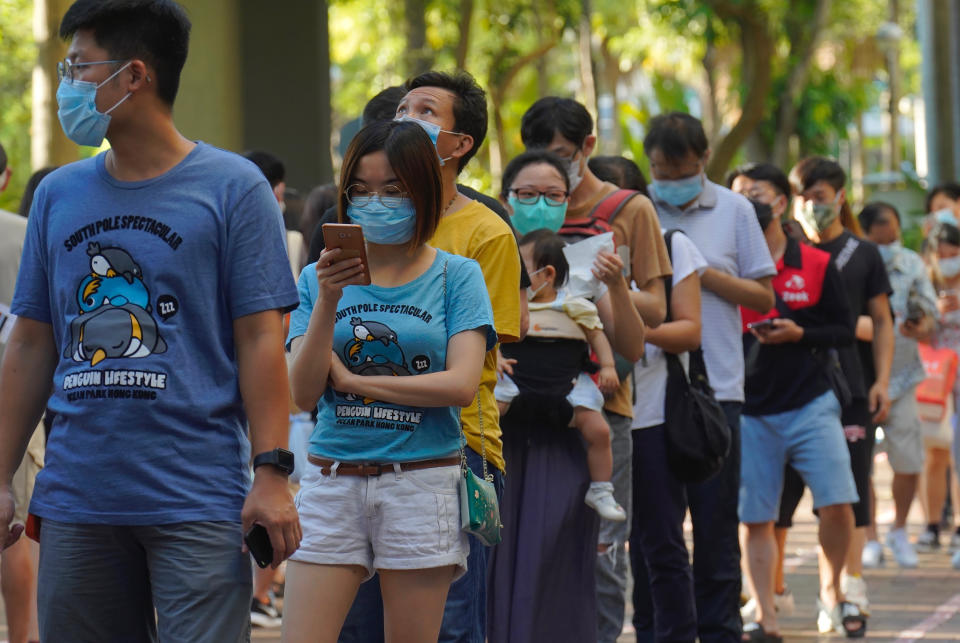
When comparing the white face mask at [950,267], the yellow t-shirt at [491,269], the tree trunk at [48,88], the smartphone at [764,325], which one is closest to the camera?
the yellow t-shirt at [491,269]

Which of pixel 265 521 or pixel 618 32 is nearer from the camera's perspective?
pixel 265 521

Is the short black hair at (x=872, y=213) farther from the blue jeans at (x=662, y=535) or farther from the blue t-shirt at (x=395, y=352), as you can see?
the blue t-shirt at (x=395, y=352)

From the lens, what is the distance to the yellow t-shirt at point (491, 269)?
4.53 metres

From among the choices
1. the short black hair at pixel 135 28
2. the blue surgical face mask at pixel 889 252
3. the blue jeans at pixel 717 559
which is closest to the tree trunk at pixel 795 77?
the blue surgical face mask at pixel 889 252

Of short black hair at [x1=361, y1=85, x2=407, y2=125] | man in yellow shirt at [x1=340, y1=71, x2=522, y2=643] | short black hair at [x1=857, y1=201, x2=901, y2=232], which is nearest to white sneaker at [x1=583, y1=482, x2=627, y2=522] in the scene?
man in yellow shirt at [x1=340, y1=71, x2=522, y2=643]

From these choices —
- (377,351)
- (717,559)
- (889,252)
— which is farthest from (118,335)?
(889,252)

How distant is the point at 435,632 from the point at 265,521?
2.72 ft

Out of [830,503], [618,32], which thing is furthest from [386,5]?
[830,503]

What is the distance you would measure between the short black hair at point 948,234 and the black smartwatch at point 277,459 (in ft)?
29.0

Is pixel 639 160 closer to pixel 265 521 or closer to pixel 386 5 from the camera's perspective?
pixel 386 5

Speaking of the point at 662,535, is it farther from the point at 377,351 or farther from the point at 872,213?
the point at 872,213

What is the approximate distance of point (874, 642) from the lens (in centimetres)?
775

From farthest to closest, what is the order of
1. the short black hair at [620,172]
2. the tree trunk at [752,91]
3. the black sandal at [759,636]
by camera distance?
1. the tree trunk at [752,91]
2. the black sandal at [759,636]
3. the short black hair at [620,172]

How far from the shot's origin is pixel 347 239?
3.81 metres
